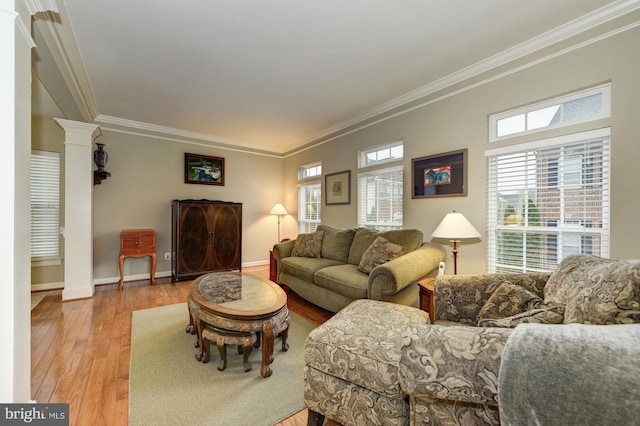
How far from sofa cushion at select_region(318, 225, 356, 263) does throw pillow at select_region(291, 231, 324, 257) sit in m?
0.09

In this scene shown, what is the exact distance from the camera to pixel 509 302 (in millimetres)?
1442

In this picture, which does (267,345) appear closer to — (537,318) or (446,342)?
(446,342)

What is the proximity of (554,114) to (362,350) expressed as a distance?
258 cm

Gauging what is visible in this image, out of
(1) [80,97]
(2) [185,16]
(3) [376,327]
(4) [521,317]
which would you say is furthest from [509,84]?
(1) [80,97]

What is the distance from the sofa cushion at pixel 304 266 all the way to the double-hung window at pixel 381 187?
0.94 meters

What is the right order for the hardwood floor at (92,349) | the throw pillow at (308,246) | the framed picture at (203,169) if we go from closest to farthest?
the hardwood floor at (92,349)
the throw pillow at (308,246)
the framed picture at (203,169)

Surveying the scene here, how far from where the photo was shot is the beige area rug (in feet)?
5.04

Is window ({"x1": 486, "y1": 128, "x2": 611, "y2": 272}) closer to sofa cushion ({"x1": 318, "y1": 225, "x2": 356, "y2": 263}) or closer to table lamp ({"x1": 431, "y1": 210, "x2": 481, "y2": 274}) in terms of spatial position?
table lamp ({"x1": 431, "y1": 210, "x2": 481, "y2": 274})

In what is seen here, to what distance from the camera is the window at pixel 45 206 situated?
392 cm

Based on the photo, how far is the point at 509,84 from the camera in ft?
8.18

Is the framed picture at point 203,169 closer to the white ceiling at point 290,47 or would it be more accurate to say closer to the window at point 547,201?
the white ceiling at point 290,47

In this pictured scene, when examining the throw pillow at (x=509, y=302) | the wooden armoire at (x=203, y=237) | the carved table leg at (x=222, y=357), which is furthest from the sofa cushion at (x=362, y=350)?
the wooden armoire at (x=203, y=237)

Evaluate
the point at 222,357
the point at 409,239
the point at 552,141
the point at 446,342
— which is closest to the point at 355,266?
the point at 409,239

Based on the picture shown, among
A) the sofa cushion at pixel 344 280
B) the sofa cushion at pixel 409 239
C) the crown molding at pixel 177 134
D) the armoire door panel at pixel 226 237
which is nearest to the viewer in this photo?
the sofa cushion at pixel 344 280
